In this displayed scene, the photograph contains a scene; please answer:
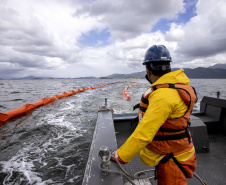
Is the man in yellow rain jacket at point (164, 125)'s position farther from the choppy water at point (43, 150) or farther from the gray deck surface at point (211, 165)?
the choppy water at point (43, 150)

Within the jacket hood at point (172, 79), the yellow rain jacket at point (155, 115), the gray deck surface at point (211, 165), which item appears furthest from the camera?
the gray deck surface at point (211, 165)

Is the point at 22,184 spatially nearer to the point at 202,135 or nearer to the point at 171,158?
the point at 171,158

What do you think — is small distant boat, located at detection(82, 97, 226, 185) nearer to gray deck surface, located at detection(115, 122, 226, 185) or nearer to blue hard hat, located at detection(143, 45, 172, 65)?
gray deck surface, located at detection(115, 122, 226, 185)

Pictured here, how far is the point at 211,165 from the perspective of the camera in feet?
10.00

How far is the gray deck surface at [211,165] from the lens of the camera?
2.67 metres

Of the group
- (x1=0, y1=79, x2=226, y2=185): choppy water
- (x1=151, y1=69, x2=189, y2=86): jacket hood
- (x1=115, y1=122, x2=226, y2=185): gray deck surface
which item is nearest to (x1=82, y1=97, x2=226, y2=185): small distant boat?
(x1=115, y1=122, x2=226, y2=185): gray deck surface

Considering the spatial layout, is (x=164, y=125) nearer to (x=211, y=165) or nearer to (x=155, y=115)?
(x=155, y=115)

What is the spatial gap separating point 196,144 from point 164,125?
8.21 feet

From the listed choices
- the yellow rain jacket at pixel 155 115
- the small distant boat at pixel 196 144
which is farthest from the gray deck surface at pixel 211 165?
the yellow rain jacket at pixel 155 115

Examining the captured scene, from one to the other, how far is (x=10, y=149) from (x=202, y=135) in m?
5.14

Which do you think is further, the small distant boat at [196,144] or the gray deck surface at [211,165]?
the gray deck surface at [211,165]

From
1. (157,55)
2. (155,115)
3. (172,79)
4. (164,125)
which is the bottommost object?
(164,125)

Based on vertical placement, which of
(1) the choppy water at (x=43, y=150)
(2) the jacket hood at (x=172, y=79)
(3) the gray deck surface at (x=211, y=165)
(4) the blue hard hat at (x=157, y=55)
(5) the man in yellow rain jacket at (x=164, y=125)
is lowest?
(1) the choppy water at (x=43, y=150)

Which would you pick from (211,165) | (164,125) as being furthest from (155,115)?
(211,165)
